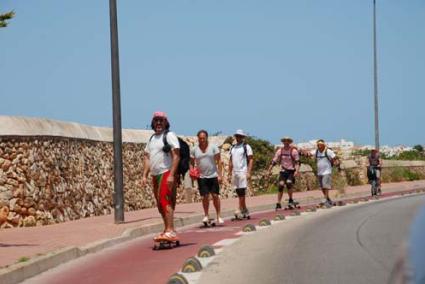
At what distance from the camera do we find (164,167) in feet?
35.9

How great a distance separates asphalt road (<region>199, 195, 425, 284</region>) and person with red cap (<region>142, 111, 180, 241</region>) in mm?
974

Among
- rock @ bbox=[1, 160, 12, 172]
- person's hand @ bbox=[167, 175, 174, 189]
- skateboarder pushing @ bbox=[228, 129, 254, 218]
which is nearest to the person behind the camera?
person's hand @ bbox=[167, 175, 174, 189]

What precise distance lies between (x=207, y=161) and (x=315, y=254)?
17.1ft

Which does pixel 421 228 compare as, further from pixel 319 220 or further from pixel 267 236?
pixel 319 220

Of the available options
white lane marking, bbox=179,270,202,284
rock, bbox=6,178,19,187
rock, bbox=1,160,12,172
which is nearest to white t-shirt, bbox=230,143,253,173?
rock, bbox=6,178,19,187

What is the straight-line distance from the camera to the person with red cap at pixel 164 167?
10.9m

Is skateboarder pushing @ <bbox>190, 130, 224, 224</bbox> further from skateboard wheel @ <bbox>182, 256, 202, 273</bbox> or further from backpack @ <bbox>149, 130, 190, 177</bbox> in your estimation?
skateboard wheel @ <bbox>182, 256, 202, 273</bbox>

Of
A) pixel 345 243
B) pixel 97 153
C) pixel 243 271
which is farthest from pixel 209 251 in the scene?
pixel 97 153

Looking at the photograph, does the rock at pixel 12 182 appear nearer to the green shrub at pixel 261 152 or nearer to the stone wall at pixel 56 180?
the stone wall at pixel 56 180

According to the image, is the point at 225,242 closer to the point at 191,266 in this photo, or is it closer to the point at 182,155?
the point at 182,155

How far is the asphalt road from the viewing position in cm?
783

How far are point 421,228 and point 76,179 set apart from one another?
1589 cm

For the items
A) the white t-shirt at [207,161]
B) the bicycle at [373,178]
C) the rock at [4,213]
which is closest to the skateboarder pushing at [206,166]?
the white t-shirt at [207,161]

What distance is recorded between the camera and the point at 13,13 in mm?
9797
